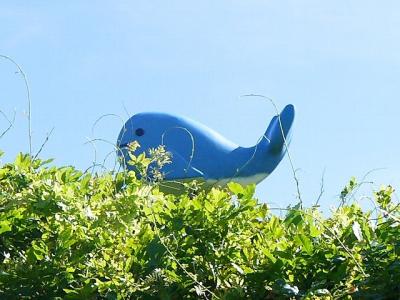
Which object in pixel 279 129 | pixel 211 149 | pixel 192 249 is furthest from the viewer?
pixel 211 149

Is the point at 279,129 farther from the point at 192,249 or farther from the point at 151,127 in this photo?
the point at 192,249

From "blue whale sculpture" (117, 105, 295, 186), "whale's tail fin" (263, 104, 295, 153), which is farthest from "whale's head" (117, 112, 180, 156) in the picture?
"whale's tail fin" (263, 104, 295, 153)

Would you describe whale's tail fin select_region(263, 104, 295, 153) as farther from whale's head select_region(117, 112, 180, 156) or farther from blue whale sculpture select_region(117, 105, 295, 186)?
whale's head select_region(117, 112, 180, 156)

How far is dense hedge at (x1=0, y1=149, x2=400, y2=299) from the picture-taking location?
7.29 feet

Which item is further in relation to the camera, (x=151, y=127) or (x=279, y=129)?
Answer: (x=151, y=127)

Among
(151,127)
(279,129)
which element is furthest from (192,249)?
(151,127)

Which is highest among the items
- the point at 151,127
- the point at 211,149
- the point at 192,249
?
the point at 151,127

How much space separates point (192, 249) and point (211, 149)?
294 inches

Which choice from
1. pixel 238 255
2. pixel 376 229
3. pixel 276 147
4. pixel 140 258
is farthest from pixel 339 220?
pixel 276 147

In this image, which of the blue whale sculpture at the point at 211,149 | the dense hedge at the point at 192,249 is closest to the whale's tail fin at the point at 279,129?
the blue whale sculpture at the point at 211,149

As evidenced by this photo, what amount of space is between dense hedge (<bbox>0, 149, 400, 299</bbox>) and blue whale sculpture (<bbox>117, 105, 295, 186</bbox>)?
6626 millimetres

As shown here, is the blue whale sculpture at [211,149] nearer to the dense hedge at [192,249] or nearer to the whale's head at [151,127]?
the whale's head at [151,127]

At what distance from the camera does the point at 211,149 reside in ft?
32.2

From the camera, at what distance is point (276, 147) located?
958 cm
